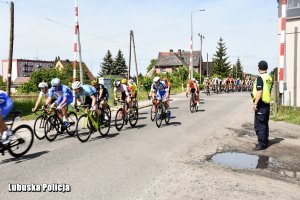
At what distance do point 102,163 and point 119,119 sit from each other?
4419 millimetres

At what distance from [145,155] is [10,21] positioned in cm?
1631

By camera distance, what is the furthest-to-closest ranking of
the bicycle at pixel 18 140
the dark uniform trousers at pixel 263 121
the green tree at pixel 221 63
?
1. the green tree at pixel 221 63
2. the dark uniform trousers at pixel 263 121
3. the bicycle at pixel 18 140

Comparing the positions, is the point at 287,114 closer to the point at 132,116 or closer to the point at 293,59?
the point at 293,59

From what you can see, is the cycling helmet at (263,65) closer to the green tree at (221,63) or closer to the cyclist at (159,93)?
the cyclist at (159,93)

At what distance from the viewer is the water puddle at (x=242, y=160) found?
652cm

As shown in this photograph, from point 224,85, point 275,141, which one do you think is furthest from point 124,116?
point 224,85

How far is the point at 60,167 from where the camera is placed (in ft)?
20.9

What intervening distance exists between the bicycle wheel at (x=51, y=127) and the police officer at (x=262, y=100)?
5.31 m

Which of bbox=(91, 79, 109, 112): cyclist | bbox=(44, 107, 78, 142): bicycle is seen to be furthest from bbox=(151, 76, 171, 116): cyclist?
bbox=(44, 107, 78, 142): bicycle

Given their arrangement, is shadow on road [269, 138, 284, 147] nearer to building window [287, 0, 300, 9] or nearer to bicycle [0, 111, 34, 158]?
bicycle [0, 111, 34, 158]

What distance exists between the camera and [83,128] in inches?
360

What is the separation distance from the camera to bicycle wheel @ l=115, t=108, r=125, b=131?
1086cm

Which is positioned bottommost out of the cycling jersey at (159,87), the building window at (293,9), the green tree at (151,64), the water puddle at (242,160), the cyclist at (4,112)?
the water puddle at (242,160)

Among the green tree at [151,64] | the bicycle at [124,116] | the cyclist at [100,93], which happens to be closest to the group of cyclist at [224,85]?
the bicycle at [124,116]
